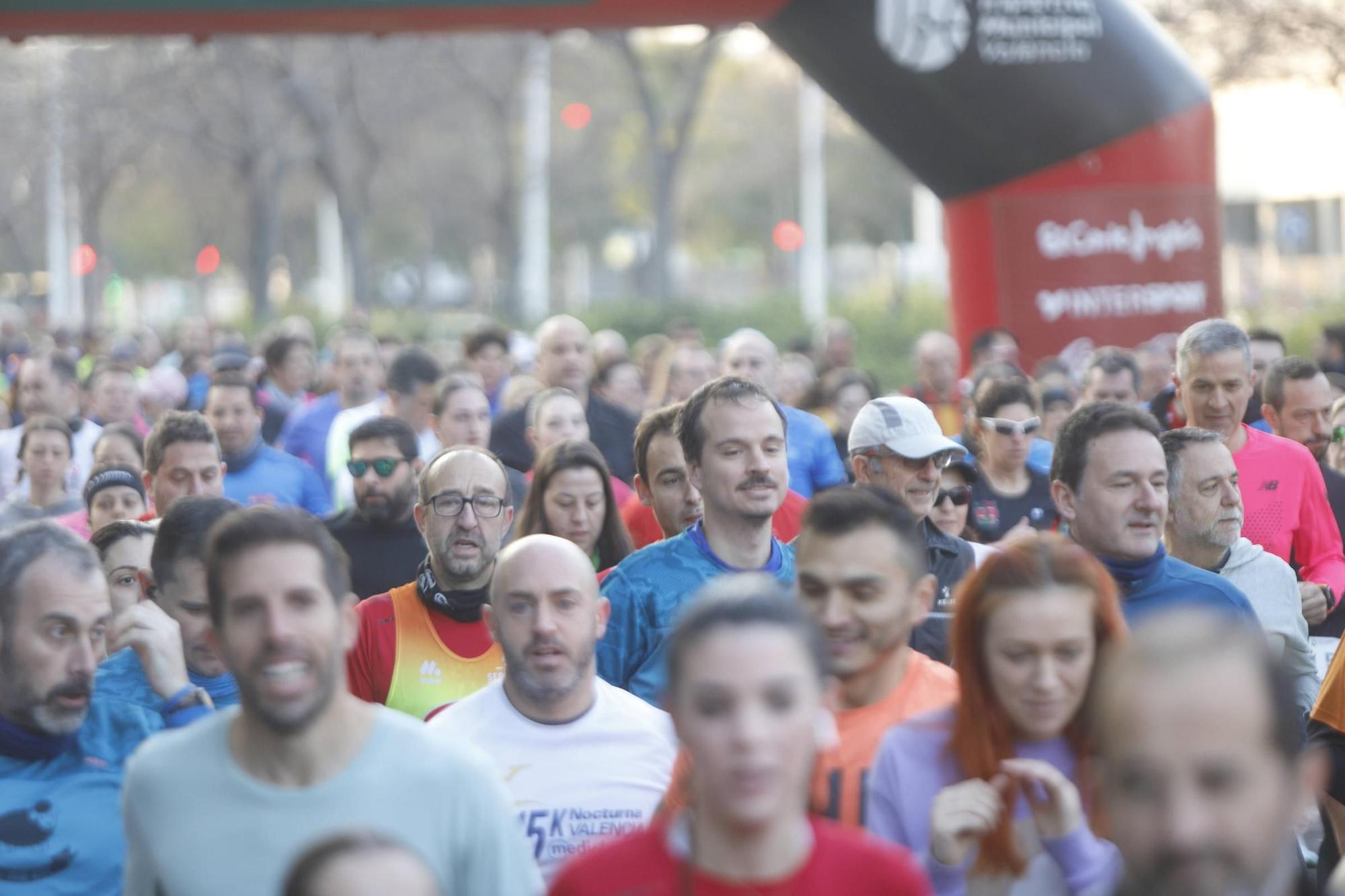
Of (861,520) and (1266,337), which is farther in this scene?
(1266,337)

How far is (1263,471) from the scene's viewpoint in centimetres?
713

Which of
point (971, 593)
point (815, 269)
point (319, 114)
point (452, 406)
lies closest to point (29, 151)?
point (319, 114)

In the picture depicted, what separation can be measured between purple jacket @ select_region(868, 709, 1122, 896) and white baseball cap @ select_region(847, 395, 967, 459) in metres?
2.53

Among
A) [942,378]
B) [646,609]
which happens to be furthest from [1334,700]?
[942,378]

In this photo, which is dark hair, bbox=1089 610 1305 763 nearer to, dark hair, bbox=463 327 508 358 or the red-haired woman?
the red-haired woman

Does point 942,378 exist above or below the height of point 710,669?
above

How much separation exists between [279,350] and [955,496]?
8.24 m

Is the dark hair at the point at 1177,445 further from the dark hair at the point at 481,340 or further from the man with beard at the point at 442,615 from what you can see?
the dark hair at the point at 481,340

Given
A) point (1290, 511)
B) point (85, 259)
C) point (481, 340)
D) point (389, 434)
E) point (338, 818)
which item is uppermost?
point (85, 259)

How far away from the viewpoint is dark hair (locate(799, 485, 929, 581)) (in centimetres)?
411

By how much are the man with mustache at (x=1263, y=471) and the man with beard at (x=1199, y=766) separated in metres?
4.45

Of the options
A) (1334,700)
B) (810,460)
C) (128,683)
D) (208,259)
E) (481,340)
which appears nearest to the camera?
(128,683)

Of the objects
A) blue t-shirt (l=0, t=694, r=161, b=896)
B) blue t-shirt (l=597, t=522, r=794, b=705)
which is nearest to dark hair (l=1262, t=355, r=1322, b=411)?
blue t-shirt (l=597, t=522, r=794, b=705)

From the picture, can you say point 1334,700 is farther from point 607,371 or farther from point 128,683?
point 607,371
